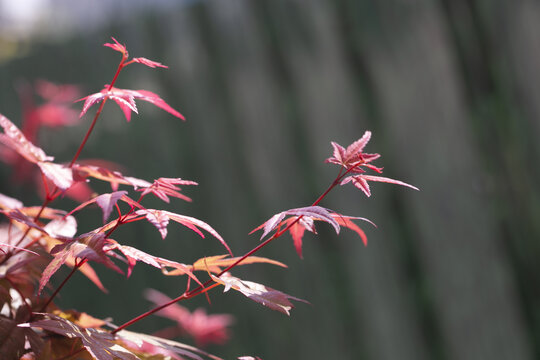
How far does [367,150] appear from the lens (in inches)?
54.2

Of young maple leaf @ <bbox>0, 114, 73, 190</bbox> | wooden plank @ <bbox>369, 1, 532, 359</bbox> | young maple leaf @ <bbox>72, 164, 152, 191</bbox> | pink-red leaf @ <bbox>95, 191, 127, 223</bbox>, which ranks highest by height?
young maple leaf @ <bbox>0, 114, 73, 190</bbox>

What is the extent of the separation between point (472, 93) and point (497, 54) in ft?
0.34

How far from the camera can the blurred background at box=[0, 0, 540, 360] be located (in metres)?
1.21

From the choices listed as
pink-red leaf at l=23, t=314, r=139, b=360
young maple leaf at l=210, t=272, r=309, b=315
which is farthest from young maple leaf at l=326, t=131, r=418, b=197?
pink-red leaf at l=23, t=314, r=139, b=360

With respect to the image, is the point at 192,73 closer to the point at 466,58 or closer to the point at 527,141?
the point at 466,58

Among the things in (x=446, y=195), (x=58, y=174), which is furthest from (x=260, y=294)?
(x=446, y=195)

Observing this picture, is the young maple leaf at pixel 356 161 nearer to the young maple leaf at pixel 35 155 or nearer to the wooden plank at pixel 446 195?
the young maple leaf at pixel 35 155

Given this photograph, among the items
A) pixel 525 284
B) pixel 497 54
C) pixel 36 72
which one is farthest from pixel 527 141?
pixel 36 72

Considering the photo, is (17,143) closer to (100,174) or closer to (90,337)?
(100,174)

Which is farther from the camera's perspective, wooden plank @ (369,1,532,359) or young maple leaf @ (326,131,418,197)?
wooden plank @ (369,1,532,359)

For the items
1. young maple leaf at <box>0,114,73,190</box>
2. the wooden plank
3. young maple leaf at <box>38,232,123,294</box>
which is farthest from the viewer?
the wooden plank

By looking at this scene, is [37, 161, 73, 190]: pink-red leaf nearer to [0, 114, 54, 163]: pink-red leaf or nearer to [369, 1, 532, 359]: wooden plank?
[0, 114, 54, 163]: pink-red leaf

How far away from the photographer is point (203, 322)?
110 centimetres

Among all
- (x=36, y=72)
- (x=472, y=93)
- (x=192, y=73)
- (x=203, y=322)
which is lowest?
(x=203, y=322)
